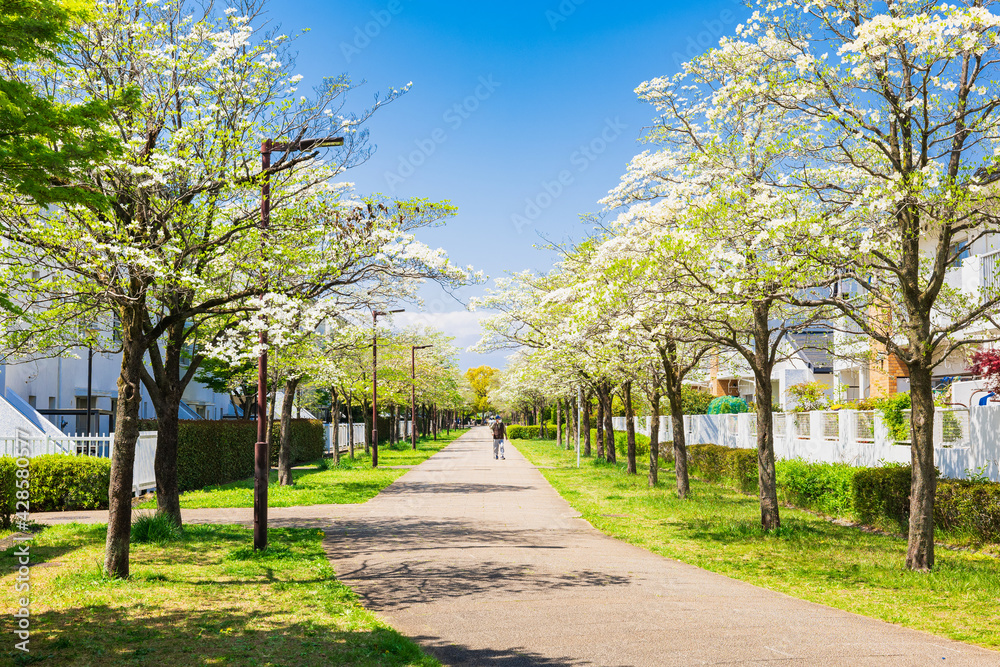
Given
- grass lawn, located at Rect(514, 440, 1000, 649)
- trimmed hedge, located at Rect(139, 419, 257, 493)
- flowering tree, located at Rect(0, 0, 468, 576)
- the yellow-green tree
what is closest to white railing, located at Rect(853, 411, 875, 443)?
grass lawn, located at Rect(514, 440, 1000, 649)

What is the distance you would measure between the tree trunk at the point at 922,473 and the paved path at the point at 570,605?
2483mm

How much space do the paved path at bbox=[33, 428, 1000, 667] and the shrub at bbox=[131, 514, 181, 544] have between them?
238cm

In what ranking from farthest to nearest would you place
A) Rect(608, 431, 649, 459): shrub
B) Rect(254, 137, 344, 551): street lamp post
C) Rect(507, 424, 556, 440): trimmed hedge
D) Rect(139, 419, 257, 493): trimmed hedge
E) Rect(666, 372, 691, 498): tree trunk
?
1. Rect(507, 424, 556, 440): trimmed hedge
2. Rect(608, 431, 649, 459): shrub
3. Rect(139, 419, 257, 493): trimmed hedge
4. Rect(666, 372, 691, 498): tree trunk
5. Rect(254, 137, 344, 551): street lamp post

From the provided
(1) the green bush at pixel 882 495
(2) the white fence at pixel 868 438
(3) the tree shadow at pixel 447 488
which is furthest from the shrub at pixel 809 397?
(1) the green bush at pixel 882 495

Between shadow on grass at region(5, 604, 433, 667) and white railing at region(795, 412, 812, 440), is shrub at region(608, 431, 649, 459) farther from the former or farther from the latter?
shadow on grass at region(5, 604, 433, 667)

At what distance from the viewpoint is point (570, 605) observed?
790cm

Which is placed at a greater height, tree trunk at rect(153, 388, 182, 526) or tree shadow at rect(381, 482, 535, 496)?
tree trunk at rect(153, 388, 182, 526)

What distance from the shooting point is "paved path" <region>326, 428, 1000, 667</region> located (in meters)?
6.19

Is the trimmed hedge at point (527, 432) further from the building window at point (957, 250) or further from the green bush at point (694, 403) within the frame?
the building window at point (957, 250)

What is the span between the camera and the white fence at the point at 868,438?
1270cm

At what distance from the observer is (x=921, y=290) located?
34.8 feet

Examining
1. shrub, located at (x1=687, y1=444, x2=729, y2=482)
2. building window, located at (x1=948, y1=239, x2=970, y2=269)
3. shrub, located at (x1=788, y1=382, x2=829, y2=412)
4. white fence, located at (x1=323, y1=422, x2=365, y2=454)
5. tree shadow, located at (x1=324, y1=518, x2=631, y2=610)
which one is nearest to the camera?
tree shadow, located at (x1=324, y1=518, x2=631, y2=610)

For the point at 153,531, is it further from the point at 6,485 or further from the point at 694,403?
Result: the point at 694,403

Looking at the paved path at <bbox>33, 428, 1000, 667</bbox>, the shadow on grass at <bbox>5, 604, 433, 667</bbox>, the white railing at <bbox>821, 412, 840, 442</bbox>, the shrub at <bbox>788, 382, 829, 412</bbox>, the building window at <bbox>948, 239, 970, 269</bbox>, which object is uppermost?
the building window at <bbox>948, 239, 970, 269</bbox>
